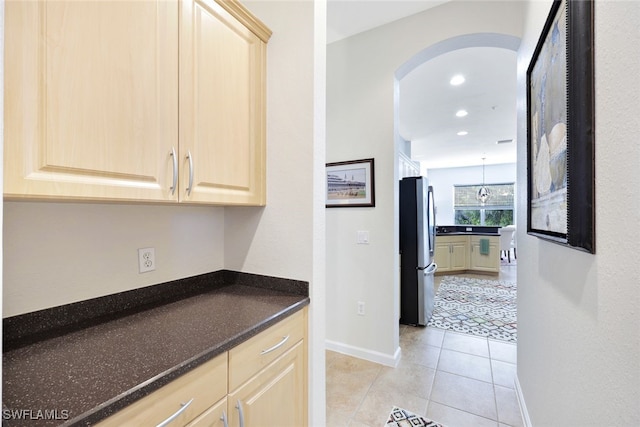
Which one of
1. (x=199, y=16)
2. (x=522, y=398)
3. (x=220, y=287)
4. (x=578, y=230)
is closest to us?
(x=578, y=230)

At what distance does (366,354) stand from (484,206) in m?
8.39

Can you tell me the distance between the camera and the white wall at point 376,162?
2434mm

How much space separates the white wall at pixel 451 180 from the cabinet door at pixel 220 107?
915cm

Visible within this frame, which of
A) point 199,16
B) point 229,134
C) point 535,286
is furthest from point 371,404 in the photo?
point 199,16

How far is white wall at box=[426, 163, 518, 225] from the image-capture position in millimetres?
8891

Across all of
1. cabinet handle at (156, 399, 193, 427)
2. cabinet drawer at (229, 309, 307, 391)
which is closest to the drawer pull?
cabinet drawer at (229, 309, 307, 391)

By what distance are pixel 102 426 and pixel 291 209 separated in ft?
3.37

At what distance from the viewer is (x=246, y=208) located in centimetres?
161

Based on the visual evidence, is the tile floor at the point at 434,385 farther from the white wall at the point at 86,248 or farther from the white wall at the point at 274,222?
the white wall at the point at 86,248

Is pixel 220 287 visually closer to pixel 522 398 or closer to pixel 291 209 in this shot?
pixel 291 209

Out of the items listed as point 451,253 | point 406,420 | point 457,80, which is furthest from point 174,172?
point 451,253

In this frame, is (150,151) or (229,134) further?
(229,134)

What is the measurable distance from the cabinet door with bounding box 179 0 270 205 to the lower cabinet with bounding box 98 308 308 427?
2.07 feet

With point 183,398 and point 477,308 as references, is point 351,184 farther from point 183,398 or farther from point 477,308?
point 477,308
